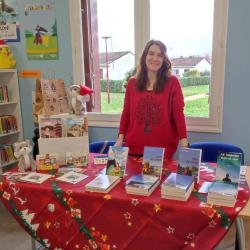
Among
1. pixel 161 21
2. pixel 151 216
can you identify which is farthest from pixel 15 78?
pixel 151 216

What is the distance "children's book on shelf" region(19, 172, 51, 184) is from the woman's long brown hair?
0.88 meters

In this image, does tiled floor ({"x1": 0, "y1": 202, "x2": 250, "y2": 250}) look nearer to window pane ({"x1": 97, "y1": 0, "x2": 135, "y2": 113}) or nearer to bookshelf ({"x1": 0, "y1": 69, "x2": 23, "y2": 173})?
bookshelf ({"x1": 0, "y1": 69, "x2": 23, "y2": 173})

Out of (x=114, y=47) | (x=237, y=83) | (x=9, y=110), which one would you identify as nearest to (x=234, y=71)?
(x=237, y=83)

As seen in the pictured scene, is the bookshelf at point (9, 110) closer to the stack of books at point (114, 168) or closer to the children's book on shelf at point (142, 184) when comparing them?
the stack of books at point (114, 168)

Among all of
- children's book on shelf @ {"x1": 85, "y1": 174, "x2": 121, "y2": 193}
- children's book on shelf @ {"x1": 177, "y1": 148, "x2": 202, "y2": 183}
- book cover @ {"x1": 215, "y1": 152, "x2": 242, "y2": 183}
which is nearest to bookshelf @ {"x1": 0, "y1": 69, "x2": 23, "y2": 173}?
children's book on shelf @ {"x1": 85, "y1": 174, "x2": 121, "y2": 193}

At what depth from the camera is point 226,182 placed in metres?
1.37

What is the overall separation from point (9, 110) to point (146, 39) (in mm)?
1752

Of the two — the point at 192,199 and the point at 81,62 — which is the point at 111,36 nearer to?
the point at 81,62

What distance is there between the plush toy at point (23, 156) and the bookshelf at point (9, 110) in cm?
146

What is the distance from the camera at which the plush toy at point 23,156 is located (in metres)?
1.81

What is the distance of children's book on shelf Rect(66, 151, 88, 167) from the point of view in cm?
186

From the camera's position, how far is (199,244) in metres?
1.30

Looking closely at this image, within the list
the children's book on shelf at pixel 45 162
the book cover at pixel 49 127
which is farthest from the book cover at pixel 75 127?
the children's book on shelf at pixel 45 162

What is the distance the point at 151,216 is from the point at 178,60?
1.75 m
